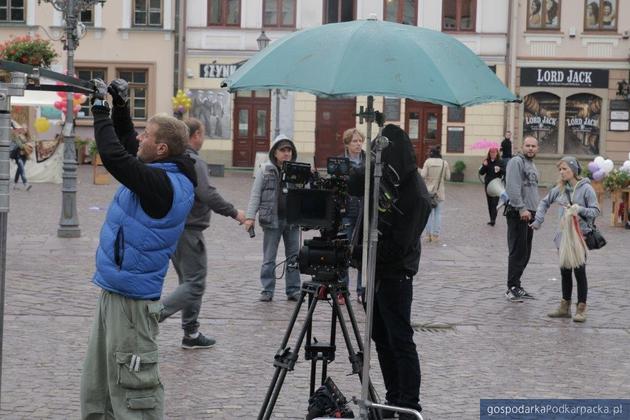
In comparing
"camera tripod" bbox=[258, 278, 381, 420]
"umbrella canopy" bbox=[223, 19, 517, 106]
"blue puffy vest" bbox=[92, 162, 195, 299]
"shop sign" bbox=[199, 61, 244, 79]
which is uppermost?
"shop sign" bbox=[199, 61, 244, 79]

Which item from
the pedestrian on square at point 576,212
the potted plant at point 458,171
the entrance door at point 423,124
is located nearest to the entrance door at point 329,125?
the entrance door at point 423,124

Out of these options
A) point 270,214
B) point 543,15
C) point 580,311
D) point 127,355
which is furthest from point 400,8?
point 127,355

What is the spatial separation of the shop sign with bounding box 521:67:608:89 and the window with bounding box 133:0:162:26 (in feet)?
41.1

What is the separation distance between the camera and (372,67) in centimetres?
612

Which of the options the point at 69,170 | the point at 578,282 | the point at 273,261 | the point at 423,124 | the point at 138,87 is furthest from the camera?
the point at 138,87

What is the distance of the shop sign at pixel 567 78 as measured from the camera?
129ft

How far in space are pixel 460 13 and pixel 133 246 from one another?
3561 cm

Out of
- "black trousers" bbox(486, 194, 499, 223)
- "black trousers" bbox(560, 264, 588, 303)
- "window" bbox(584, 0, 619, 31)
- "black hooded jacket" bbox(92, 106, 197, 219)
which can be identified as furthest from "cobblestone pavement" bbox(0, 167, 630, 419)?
"window" bbox(584, 0, 619, 31)

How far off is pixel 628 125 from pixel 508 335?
98.5 feet

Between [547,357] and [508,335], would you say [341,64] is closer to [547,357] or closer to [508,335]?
[547,357]

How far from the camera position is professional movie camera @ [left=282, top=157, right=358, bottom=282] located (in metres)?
6.77

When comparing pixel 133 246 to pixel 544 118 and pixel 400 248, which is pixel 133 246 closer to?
pixel 400 248

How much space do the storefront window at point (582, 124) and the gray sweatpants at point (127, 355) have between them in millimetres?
34804

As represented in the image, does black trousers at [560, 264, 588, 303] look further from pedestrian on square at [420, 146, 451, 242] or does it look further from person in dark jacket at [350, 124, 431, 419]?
pedestrian on square at [420, 146, 451, 242]
